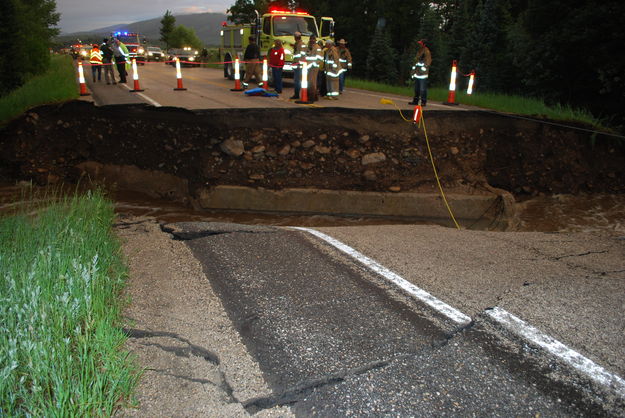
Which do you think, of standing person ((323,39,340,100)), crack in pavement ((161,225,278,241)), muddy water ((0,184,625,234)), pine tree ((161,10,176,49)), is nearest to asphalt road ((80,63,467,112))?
standing person ((323,39,340,100))

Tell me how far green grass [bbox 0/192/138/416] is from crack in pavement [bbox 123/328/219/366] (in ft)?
0.43

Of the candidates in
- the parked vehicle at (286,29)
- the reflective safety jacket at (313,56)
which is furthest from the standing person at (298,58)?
the parked vehicle at (286,29)

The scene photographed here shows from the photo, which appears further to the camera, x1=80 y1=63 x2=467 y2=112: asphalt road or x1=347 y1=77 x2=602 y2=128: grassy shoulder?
x1=80 y1=63 x2=467 y2=112: asphalt road

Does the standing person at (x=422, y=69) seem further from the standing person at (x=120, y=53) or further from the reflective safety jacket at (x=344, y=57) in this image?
the standing person at (x=120, y=53)

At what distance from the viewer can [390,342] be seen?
330 cm

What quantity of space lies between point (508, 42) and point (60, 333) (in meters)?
28.5

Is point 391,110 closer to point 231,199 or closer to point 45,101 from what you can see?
point 231,199

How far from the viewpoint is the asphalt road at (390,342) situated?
2.69m

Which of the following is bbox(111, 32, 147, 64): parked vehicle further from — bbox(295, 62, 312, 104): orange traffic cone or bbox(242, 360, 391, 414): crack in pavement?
bbox(242, 360, 391, 414): crack in pavement

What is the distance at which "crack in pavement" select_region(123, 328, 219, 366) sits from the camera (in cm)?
317

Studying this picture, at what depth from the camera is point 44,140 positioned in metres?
12.5

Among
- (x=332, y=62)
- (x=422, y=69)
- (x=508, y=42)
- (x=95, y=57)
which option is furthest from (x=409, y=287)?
→ (x=508, y=42)

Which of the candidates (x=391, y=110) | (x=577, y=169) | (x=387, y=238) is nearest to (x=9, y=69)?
(x=391, y=110)

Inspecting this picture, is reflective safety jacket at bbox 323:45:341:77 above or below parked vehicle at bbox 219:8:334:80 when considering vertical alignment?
below
